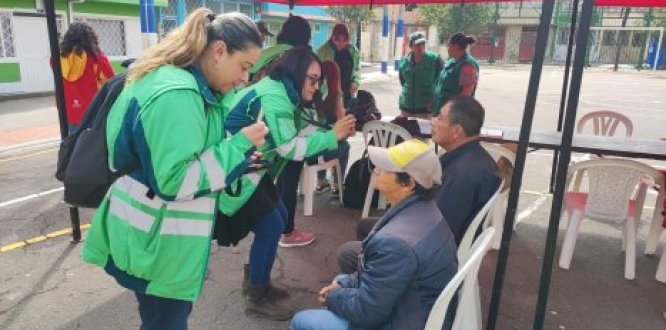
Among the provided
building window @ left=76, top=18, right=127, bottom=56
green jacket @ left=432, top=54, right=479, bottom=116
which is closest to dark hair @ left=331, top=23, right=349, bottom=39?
green jacket @ left=432, top=54, right=479, bottom=116

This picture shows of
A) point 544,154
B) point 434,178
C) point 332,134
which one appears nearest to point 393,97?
point 544,154

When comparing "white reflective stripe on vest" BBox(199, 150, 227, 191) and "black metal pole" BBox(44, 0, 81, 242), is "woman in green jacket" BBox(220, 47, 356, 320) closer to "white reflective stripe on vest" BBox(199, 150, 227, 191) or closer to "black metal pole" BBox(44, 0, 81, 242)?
"white reflective stripe on vest" BBox(199, 150, 227, 191)

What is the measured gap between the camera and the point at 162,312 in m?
1.88

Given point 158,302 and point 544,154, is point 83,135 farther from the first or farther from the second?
point 544,154

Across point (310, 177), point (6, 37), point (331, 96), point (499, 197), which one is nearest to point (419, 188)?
point (331, 96)

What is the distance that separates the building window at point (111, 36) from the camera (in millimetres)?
14859

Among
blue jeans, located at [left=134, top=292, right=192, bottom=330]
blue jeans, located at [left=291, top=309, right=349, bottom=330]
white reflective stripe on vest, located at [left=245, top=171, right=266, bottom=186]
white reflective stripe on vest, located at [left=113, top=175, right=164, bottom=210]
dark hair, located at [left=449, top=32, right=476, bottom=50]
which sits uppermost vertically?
dark hair, located at [left=449, top=32, right=476, bottom=50]

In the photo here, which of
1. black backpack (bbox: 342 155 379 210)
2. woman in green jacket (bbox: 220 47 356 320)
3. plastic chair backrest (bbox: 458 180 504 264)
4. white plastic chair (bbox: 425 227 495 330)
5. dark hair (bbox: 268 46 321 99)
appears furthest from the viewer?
black backpack (bbox: 342 155 379 210)

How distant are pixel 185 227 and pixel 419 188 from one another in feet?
2.92

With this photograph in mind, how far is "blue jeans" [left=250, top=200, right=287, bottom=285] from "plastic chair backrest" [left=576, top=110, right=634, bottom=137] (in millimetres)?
3929

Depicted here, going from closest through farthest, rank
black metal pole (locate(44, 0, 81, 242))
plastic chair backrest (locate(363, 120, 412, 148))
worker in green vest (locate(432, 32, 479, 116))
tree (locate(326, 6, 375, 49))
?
black metal pole (locate(44, 0, 81, 242))
plastic chair backrest (locate(363, 120, 412, 148))
worker in green vest (locate(432, 32, 479, 116))
tree (locate(326, 6, 375, 49))

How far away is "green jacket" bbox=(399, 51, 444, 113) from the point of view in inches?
248

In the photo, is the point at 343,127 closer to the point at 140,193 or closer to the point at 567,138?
the point at 567,138

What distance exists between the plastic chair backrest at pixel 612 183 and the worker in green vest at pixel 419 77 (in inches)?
105
